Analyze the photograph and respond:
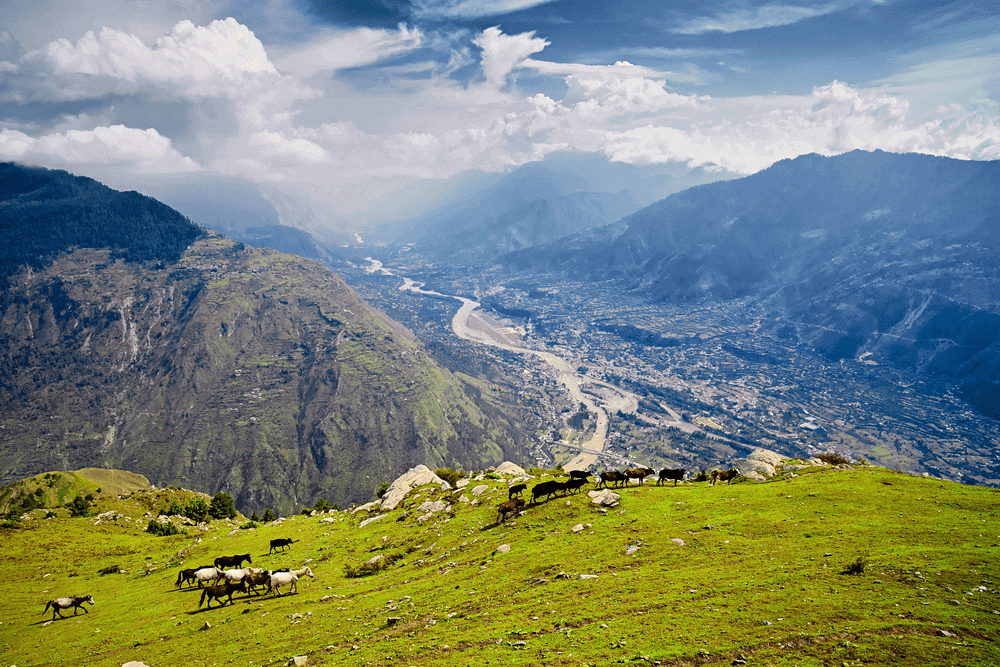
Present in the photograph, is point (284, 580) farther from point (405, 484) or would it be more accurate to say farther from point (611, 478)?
point (611, 478)

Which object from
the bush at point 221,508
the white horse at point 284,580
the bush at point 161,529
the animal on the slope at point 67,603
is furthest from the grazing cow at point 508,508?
the bush at point 221,508

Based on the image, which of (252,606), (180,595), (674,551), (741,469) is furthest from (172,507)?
(741,469)

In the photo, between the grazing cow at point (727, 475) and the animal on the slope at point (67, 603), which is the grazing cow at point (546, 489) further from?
the animal on the slope at point (67, 603)

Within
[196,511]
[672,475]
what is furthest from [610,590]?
[196,511]

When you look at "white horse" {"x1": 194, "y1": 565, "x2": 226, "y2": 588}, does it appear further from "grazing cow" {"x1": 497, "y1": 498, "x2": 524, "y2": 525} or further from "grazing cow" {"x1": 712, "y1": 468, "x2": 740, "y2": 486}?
"grazing cow" {"x1": 712, "y1": 468, "x2": 740, "y2": 486}

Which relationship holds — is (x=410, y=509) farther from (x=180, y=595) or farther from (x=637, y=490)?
(x=637, y=490)

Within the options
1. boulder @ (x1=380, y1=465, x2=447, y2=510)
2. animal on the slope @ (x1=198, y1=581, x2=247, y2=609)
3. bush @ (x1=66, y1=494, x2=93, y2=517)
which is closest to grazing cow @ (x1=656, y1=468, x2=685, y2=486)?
boulder @ (x1=380, y1=465, x2=447, y2=510)
